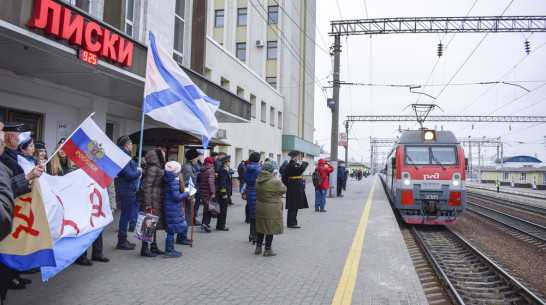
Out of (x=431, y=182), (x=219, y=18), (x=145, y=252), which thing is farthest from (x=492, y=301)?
(x=219, y=18)

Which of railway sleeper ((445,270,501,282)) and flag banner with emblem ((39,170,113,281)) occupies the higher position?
flag banner with emblem ((39,170,113,281))

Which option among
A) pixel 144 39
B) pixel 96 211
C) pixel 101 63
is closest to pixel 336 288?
pixel 96 211

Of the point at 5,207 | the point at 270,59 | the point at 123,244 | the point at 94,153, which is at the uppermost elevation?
the point at 270,59

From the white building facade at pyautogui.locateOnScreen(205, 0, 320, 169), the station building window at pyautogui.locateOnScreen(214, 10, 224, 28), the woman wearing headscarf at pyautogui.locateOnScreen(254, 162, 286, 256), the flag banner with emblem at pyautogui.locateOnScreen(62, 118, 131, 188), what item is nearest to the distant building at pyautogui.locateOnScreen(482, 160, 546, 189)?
the white building facade at pyautogui.locateOnScreen(205, 0, 320, 169)

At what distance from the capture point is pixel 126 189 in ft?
23.4

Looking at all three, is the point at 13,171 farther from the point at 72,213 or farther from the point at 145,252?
the point at 145,252

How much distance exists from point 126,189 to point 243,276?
2.97 metres

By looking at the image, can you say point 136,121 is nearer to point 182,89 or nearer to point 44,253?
point 182,89

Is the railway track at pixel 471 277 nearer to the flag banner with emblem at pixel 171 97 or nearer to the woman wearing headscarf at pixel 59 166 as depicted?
the flag banner with emblem at pixel 171 97

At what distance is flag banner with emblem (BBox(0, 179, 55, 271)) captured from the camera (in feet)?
10.1

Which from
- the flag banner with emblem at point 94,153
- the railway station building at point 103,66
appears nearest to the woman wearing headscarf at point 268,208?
the flag banner with emblem at point 94,153

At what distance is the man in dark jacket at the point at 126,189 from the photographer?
→ 21.6ft

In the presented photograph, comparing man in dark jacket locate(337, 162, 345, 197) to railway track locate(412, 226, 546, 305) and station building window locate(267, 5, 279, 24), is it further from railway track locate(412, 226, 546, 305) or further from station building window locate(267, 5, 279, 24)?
station building window locate(267, 5, 279, 24)

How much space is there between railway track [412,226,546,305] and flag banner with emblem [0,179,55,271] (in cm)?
473
